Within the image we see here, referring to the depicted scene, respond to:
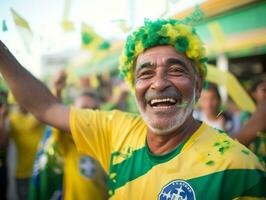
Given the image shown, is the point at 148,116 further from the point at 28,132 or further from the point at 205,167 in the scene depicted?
the point at 28,132

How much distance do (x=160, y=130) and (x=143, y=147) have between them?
0.17 m

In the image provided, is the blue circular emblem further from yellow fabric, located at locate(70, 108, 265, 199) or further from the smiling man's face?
the smiling man's face

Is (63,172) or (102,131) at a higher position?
A: (102,131)

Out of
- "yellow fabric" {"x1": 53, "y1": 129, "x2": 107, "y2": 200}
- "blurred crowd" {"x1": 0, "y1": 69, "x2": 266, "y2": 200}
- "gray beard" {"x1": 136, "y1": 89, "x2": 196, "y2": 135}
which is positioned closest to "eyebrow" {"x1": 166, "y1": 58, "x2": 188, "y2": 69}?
"gray beard" {"x1": 136, "y1": 89, "x2": 196, "y2": 135}

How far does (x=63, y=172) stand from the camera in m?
2.92

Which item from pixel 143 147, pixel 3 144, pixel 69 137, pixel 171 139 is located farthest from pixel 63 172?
pixel 171 139

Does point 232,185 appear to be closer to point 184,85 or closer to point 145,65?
point 184,85

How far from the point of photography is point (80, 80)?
12.1ft

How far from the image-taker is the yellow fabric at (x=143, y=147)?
5.83 feet

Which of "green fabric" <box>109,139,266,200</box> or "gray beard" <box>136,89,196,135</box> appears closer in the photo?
"green fabric" <box>109,139,266,200</box>

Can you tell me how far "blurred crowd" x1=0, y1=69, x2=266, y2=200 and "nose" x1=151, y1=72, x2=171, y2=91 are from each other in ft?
1.97

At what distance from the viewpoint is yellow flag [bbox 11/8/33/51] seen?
2484mm

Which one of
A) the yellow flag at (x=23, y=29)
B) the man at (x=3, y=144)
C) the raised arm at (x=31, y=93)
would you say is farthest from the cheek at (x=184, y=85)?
the man at (x=3, y=144)

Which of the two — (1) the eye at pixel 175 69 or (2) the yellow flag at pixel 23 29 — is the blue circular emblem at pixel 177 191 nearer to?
(1) the eye at pixel 175 69
